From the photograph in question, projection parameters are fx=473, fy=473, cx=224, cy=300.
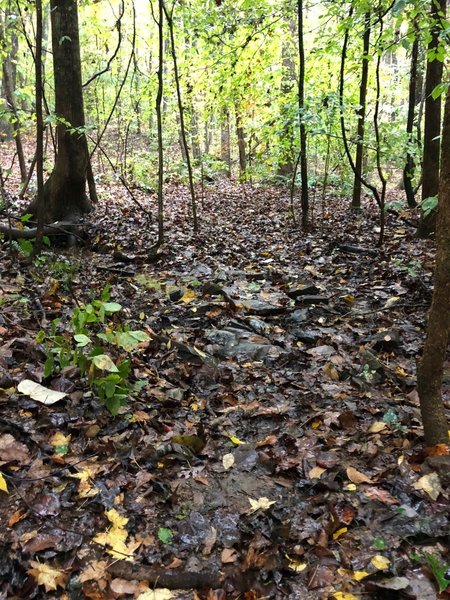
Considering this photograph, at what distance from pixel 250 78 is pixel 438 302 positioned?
356 inches

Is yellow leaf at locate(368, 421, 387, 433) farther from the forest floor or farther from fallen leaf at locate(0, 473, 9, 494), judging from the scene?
fallen leaf at locate(0, 473, 9, 494)

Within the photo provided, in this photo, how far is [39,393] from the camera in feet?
10.6

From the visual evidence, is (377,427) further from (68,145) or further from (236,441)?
(68,145)

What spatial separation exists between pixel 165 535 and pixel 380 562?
1051mm

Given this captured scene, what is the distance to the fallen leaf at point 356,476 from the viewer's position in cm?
274

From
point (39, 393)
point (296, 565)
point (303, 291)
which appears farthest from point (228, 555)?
point (303, 291)

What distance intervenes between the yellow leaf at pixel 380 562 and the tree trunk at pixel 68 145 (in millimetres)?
7301

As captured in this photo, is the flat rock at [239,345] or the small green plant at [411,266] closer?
the flat rock at [239,345]

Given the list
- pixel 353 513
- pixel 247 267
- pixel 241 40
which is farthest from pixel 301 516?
pixel 241 40

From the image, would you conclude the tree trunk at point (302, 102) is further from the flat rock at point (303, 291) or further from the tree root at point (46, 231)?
the tree root at point (46, 231)

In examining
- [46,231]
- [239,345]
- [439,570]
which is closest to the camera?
[439,570]

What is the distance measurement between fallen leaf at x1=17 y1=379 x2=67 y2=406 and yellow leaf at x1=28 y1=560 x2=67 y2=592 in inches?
47.2

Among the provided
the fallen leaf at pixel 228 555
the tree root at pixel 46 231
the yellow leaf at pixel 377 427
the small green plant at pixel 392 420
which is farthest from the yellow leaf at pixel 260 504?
the tree root at pixel 46 231

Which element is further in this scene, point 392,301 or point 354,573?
point 392,301
